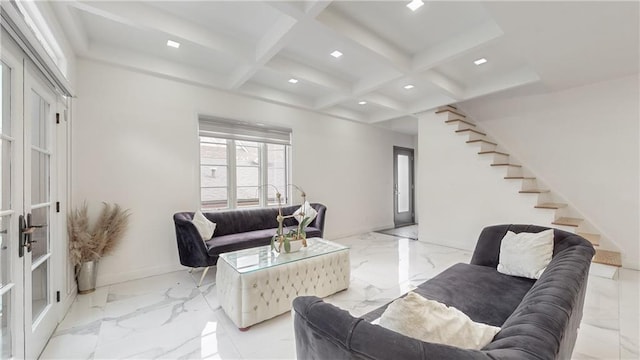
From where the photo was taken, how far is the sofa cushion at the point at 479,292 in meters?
1.62

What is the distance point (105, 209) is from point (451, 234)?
5347 millimetres

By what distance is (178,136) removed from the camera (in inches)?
144

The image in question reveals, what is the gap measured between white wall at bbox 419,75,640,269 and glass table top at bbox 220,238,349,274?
308 centimetres

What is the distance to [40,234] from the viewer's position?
2018 mm

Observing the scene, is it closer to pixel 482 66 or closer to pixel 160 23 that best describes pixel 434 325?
pixel 160 23

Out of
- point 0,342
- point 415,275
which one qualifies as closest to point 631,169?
point 415,275

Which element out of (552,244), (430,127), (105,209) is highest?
(430,127)

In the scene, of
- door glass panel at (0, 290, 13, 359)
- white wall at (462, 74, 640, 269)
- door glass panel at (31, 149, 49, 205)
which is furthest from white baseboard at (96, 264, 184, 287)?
white wall at (462, 74, 640, 269)

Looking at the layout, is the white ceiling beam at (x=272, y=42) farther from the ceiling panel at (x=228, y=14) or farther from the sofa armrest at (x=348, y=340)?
the sofa armrest at (x=348, y=340)

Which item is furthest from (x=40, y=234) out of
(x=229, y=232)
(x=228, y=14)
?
(x=228, y=14)

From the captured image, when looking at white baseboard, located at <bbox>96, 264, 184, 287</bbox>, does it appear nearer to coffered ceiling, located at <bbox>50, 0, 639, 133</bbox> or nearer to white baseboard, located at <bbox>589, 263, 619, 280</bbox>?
coffered ceiling, located at <bbox>50, 0, 639, 133</bbox>

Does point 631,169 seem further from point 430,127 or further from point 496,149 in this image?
point 430,127

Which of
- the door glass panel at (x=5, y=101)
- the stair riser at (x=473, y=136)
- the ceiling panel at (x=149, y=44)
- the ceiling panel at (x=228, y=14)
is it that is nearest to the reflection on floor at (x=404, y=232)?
the stair riser at (x=473, y=136)

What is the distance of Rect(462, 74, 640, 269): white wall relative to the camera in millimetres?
3695
